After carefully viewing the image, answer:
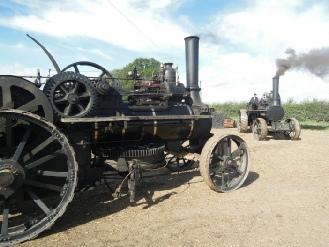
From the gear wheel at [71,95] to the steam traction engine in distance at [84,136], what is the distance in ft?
0.05

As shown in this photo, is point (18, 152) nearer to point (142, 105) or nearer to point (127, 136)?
point (127, 136)

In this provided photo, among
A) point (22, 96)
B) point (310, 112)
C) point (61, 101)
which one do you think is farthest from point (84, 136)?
point (310, 112)

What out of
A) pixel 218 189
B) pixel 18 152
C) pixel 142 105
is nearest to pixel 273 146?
pixel 218 189

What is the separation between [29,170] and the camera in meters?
4.11

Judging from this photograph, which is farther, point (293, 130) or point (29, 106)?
point (293, 130)

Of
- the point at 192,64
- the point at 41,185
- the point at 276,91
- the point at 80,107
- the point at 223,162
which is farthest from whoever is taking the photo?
the point at 276,91

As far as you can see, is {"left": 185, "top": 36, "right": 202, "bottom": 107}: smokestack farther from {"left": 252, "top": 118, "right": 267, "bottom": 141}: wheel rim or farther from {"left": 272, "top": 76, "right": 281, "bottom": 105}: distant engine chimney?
{"left": 272, "top": 76, "right": 281, "bottom": 105}: distant engine chimney

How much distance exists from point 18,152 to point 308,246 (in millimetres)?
3847

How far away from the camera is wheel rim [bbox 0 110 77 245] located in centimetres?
361

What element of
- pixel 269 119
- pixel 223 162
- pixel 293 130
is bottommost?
pixel 293 130

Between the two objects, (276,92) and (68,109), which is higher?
(276,92)

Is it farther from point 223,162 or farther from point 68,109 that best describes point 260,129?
point 68,109

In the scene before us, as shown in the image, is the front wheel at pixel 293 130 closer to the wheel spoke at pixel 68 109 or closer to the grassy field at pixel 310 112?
the wheel spoke at pixel 68 109

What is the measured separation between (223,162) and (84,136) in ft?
9.20
